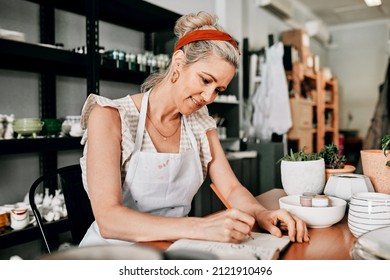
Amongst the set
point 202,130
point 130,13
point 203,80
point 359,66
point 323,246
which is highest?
point 359,66

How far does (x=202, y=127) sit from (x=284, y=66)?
2934 mm

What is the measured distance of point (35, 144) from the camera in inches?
62.9

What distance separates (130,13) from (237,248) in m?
1.94

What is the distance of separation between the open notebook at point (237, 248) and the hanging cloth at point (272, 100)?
9.86 feet

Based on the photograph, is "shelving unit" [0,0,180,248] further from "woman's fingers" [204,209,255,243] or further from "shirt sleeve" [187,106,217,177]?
"woman's fingers" [204,209,255,243]

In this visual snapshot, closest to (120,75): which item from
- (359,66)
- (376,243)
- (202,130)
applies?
(202,130)

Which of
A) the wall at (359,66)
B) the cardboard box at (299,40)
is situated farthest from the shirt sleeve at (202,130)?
the wall at (359,66)

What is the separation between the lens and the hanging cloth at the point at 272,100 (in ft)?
11.8

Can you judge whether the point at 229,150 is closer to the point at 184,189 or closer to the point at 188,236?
the point at 184,189

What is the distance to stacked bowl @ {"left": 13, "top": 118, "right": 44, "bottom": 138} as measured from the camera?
157 cm

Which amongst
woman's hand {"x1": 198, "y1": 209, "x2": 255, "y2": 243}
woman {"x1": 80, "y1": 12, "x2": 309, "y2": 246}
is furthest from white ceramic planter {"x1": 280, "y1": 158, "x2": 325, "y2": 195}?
woman's hand {"x1": 198, "y1": 209, "x2": 255, "y2": 243}

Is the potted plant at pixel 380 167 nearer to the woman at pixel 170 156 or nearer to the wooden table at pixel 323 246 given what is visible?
the wooden table at pixel 323 246

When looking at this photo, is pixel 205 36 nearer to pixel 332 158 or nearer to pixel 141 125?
pixel 141 125

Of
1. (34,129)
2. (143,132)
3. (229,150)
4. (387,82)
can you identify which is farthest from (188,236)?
(387,82)
